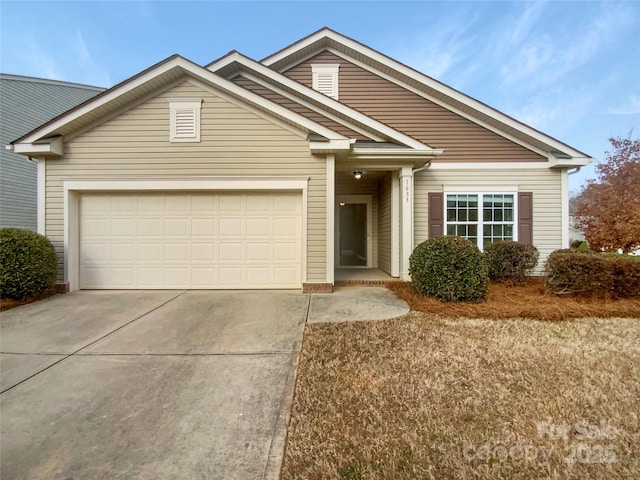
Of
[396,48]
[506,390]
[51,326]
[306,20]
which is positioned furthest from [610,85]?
[51,326]

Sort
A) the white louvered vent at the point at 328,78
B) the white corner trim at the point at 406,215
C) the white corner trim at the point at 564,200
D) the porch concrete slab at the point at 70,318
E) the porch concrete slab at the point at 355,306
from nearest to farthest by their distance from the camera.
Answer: the porch concrete slab at the point at 70,318 → the porch concrete slab at the point at 355,306 → the white corner trim at the point at 406,215 → the white corner trim at the point at 564,200 → the white louvered vent at the point at 328,78

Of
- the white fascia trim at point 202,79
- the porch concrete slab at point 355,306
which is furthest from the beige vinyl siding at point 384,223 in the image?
the white fascia trim at point 202,79

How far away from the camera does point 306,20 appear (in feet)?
42.1

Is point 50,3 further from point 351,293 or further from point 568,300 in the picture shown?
point 568,300

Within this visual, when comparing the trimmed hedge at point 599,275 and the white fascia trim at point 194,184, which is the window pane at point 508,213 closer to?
the trimmed hedge at point 599,275

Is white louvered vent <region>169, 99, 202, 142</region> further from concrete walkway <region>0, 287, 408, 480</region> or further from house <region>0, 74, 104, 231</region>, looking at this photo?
house <region>0, 74, 104, 231</region>

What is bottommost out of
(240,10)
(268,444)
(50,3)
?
(268,444)

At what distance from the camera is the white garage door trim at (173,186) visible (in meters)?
6.48

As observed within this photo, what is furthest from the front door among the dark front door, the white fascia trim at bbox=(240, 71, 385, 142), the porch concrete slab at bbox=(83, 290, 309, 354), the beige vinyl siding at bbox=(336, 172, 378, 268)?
the porch concrete slab at bbox=(83, 290, 309, 354)

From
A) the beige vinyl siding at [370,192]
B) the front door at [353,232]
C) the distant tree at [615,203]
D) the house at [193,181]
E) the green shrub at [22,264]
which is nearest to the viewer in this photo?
the green shrub at [22,264]

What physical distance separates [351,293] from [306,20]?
40.8ft

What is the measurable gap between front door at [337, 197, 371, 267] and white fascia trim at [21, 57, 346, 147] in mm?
4435

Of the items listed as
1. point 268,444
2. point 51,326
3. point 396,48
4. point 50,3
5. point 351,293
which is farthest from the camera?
point 396,48

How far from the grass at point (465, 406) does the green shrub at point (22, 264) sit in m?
5.72
